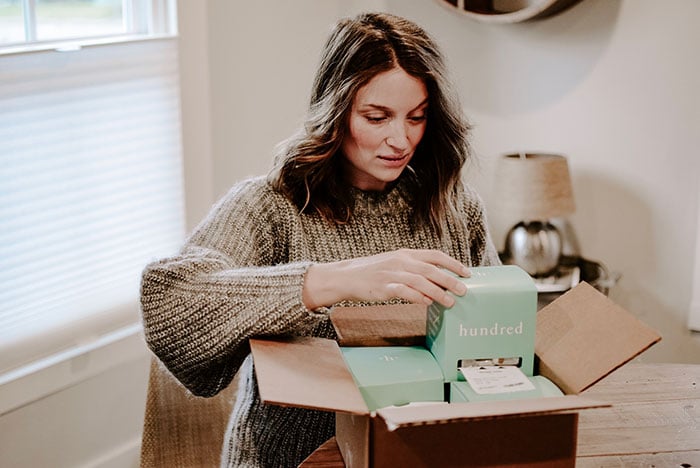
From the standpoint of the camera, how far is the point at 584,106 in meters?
2.79

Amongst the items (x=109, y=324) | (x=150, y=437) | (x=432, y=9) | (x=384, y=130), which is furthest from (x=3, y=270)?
(x=432, y=9)

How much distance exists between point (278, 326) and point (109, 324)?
1.26 meters

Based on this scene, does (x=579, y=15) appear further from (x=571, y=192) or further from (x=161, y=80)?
(x=161, y=80)

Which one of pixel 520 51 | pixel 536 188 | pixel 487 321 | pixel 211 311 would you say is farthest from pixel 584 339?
pixel 520 51

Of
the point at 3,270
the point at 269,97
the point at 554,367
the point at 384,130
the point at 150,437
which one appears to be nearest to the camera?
the point at 554,367

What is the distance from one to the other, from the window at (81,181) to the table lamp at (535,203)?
0.91 meters

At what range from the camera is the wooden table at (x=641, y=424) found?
50.9 inches

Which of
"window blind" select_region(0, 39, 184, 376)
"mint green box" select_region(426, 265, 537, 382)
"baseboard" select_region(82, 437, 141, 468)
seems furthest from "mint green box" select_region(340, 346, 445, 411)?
"baseboard" select_region(82, 437, 141, 468)

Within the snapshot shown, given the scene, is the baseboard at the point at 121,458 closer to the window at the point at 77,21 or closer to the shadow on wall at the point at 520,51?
the window at the point at 77,21

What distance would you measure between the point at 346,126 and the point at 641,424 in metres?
0.67

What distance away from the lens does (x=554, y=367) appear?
120cm

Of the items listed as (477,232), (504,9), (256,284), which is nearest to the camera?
(256,284)

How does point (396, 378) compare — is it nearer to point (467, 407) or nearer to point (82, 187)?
point (467, 407)

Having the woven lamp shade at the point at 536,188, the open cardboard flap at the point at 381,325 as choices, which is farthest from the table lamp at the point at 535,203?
the open cardboard flap at the point at 381,325
